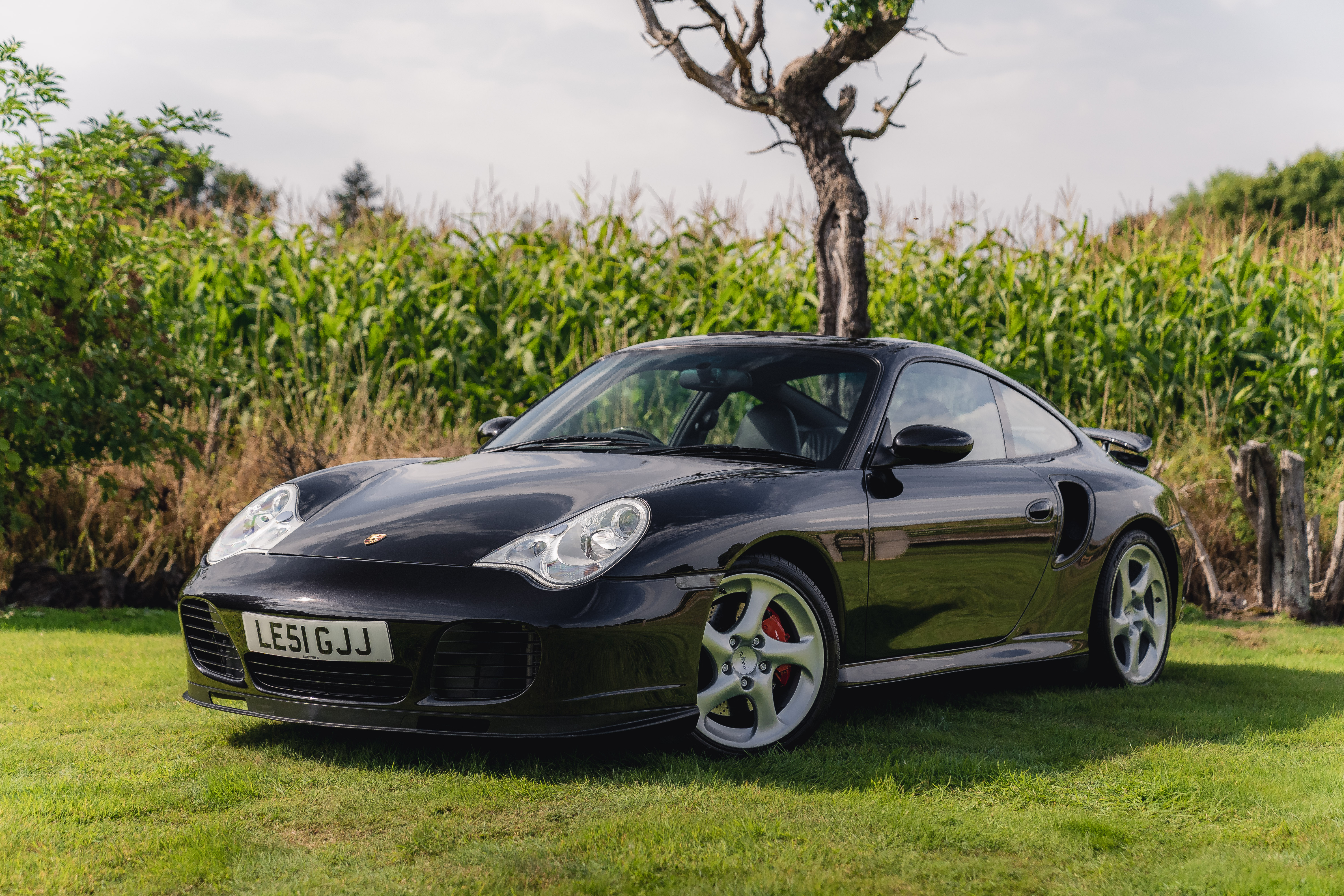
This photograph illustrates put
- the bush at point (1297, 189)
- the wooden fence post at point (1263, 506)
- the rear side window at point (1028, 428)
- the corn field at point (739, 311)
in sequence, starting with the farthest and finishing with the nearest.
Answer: the bush at point (1297, 189)
the corn field at point (739, 311)
the wooden fence post at point (1263, 506)
the rear side window at point (1028, 428)

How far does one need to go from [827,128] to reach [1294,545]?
4160mm

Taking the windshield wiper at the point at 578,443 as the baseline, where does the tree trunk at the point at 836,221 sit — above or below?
above

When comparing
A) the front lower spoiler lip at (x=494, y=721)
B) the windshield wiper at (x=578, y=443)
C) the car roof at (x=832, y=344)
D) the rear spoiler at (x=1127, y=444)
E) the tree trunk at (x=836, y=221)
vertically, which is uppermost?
the tree trunk at (x=836, y=221)

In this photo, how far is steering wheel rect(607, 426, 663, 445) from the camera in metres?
5.20

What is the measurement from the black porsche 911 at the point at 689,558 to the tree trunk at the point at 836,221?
296 centimetres

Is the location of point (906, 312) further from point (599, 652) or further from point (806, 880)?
point (806, 880)

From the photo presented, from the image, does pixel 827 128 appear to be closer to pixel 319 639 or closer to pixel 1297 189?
pixel 319 639

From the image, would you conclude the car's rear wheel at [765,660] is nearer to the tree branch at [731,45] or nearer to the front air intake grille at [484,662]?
the front air intake grille at [484,662]

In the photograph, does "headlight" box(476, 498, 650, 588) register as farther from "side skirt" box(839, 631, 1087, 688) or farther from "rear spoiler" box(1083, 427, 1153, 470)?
"rear spoiler" box(1083, 427, 1153, 470)

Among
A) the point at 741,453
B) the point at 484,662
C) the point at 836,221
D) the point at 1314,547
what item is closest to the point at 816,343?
the point at 741,453

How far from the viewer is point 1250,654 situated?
7.45 metres

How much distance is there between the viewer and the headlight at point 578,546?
4.00 meters

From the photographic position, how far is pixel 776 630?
4.45 m

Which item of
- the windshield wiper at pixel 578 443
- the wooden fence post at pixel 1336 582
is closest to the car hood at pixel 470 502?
the windshield wiper at pixel 578 443
